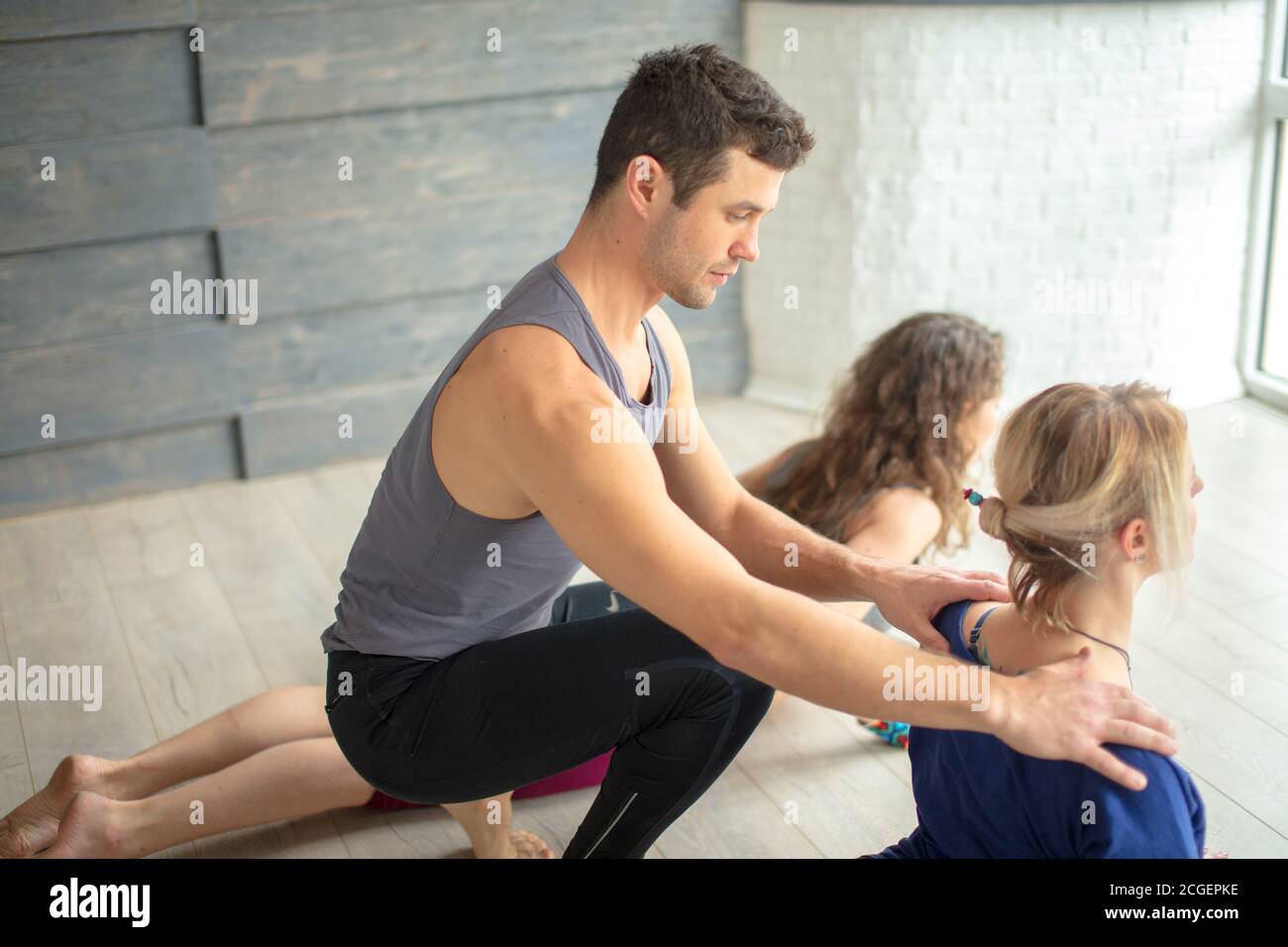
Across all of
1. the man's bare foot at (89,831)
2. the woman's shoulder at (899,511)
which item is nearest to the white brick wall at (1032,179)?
the woman's shoulder at (899,511)

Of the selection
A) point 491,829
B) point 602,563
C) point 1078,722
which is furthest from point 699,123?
point 491,829

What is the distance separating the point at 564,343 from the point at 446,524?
268mm

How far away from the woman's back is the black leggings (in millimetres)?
253

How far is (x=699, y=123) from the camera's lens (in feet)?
5.60

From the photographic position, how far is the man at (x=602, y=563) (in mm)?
1570

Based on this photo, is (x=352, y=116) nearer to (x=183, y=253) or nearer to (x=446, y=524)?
(x=183, y=253)

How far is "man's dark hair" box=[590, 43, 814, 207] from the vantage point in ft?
5.61

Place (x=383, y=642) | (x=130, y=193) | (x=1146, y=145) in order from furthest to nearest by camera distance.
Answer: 1. (x=1146, y=145)
2. (x=130, y=193)
3. (x=383, y=642)

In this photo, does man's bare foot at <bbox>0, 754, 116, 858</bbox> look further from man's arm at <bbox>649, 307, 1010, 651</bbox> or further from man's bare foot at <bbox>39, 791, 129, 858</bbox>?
man's arm at <bbox>649, 307, 1010, 651</bbox>

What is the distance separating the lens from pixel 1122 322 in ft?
12.2

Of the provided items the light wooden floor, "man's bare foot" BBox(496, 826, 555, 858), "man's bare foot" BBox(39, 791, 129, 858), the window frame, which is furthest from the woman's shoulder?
the window frame

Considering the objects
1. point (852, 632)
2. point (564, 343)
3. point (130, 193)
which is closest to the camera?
point (852, 632)
